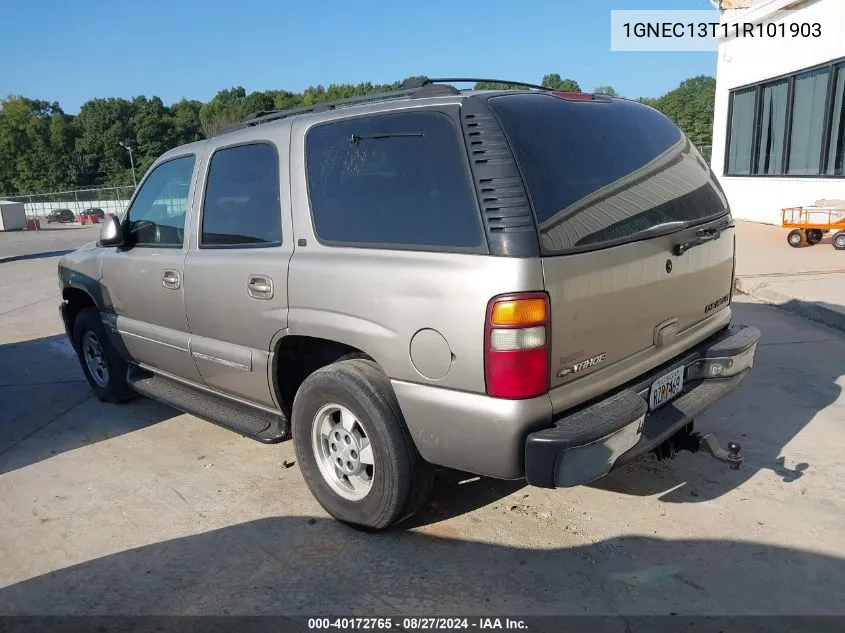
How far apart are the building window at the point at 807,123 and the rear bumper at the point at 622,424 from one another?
12.1m

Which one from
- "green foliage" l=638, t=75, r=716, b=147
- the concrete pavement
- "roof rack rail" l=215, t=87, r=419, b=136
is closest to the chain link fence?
"green foliage" l=638, t=75, r=716, b=147

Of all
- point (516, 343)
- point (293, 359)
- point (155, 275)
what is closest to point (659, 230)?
point (516, 343)

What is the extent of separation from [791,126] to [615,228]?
45.1 feet

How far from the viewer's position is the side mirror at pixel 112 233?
4410 mm

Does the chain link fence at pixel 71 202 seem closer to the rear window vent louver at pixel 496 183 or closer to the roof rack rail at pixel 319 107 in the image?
the roof rack rail at pixel 319 107

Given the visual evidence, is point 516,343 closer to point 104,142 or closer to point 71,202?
point 71,202

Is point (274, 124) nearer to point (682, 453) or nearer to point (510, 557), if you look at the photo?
point (510, 557)

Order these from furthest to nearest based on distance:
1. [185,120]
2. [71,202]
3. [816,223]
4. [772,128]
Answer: [185,120]
[71,202]
[772,128]
[816,223]

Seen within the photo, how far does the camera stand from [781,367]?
17.6ft

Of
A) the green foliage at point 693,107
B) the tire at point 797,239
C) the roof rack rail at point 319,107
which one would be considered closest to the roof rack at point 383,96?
the roof rack rail at point 319,107

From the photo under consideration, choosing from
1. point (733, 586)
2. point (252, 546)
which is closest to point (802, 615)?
point (733, 586)

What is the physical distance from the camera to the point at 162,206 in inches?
171

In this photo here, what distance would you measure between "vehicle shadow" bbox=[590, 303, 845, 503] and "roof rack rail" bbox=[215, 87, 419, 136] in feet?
7.70

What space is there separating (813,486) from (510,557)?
1.80 metres
